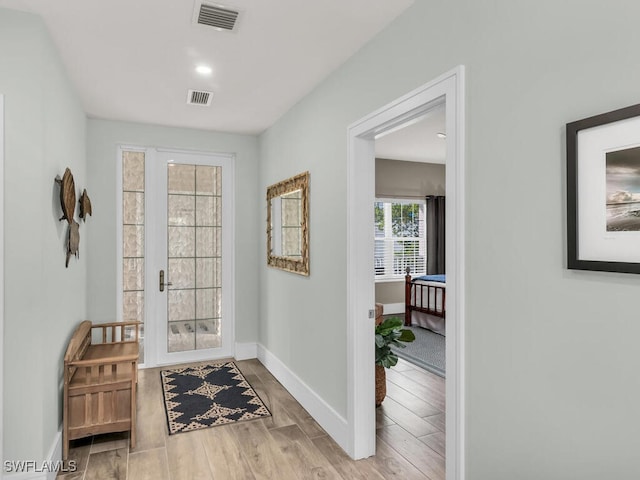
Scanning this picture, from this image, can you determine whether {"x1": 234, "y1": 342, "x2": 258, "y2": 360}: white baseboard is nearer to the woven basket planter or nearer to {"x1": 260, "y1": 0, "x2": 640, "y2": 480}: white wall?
the woven basket planter

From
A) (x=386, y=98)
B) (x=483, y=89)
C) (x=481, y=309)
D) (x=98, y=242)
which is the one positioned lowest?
(x=481, y=309)

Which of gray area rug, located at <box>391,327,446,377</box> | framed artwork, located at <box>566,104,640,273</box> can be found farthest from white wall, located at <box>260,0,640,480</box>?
gray area rug, located at <box>391,327,446,377</box>

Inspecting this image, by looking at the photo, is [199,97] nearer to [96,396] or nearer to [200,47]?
[200,47]

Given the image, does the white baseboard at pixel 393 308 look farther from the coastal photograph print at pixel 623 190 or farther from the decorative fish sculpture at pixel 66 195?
the coastal photograph print at pixel 623 190

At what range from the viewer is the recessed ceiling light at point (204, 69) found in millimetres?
2927

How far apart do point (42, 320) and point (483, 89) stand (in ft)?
7.89

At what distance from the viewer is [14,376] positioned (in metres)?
2.12

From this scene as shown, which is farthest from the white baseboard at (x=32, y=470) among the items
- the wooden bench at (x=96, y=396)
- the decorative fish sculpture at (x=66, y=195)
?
the decorative fish sculpture at (x=66, y=195)

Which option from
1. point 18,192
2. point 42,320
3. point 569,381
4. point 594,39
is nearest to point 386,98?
point 594,39

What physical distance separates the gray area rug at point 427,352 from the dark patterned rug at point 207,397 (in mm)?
1821

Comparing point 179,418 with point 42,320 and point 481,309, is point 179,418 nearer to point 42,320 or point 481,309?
point 42,320

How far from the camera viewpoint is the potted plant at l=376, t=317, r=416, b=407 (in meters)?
3.23

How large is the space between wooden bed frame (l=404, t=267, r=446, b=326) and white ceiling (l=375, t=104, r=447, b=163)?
6.34 feet

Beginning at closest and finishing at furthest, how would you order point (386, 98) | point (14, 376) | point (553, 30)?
point (553, 30), point (14, 376), point (386, 98)
